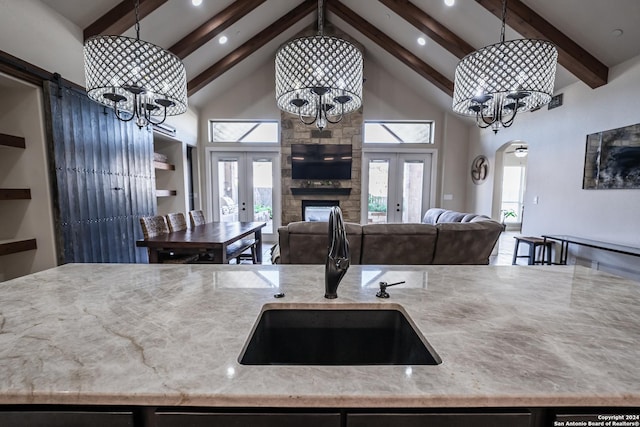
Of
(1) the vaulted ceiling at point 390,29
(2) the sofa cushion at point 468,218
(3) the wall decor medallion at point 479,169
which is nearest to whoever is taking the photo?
(1) the vaulted ceiling at point 390,29

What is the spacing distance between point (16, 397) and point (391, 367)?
77 centimetres

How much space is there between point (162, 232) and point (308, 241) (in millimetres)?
1944

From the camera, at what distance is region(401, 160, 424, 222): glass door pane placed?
630 centimetres

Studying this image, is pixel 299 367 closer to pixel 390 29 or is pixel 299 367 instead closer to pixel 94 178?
pixel 94 178

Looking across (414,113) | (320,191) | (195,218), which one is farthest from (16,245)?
(414,113)

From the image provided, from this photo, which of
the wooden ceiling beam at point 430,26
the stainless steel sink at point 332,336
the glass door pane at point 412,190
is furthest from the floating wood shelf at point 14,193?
the glass door pane at point 412,190

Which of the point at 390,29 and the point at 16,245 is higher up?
the point at 390,29

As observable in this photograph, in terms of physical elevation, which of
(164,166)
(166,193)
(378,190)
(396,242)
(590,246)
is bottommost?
(590,246)

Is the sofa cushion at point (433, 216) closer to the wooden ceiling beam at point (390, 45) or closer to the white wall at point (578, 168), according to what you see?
the white wall at point (578, 168)

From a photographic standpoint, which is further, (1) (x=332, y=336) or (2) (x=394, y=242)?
(2) (x=394, y=242)

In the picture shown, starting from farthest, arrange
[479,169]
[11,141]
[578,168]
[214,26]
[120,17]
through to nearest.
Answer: [479,169] < [214,26] < [578,168] < [120,17] < [11,141]

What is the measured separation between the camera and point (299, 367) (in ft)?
2.04

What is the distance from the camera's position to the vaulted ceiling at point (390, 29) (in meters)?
2.91

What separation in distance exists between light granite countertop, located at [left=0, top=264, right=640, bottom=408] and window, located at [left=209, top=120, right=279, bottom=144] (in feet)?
17.7
